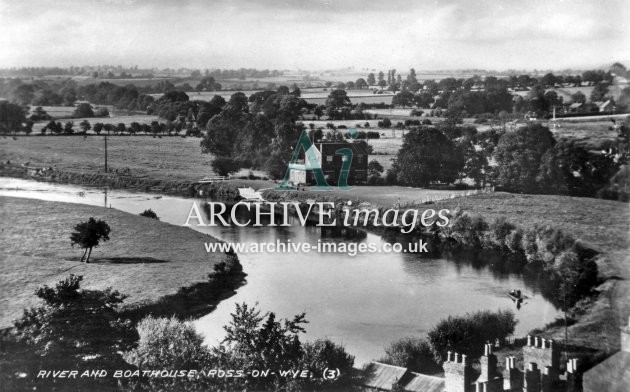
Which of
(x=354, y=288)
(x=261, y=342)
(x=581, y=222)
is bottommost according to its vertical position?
(x=261, y=342)

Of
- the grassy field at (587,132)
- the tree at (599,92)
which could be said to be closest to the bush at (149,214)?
the grassy field at (587,132)

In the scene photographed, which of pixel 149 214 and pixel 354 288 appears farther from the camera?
pixel 149 214

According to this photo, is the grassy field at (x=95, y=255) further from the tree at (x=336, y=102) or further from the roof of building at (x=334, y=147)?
the tree at (x=336, y=102)

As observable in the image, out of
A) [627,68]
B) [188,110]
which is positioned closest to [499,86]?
[627,68]

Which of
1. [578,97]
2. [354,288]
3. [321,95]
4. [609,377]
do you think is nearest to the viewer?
[609,377]

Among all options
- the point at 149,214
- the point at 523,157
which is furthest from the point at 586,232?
the point at 149,214

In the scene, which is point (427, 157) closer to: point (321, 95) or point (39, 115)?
point (321, 95)
